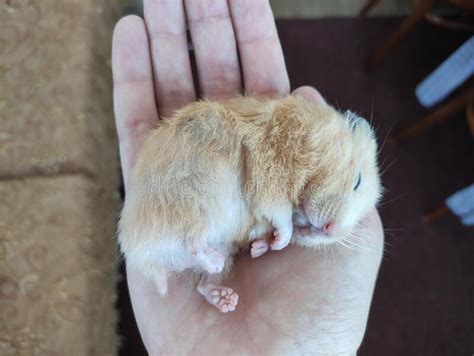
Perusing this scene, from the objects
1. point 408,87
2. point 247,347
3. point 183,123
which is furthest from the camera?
point 408,87

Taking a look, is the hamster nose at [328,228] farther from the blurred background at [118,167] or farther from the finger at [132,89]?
the blurred background at [118,167]

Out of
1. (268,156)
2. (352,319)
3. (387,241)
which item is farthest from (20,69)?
(387,241)

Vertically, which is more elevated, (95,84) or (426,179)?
(95,84)

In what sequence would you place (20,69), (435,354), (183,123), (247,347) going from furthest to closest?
(435,354) < (20,69) < (247,347) < (183,123)

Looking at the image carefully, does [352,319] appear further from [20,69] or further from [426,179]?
[20,69]

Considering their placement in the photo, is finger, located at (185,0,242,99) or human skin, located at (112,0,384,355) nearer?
human skin, located at (112,0,384,355)

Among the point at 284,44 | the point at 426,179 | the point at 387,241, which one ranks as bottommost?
the point at 387,241

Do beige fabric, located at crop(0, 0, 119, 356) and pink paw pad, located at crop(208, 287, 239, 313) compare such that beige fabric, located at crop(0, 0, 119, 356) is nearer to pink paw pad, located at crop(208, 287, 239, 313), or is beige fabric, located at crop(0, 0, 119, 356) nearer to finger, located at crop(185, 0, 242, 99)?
finger, located at crop(185, 0, 242, 99)

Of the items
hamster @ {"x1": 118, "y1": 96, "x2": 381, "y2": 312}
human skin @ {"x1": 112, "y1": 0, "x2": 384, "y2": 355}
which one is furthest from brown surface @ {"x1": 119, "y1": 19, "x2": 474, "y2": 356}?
hamster @ {"x1": 118, "y1": 96, "x2": 381, "y2": 312}
